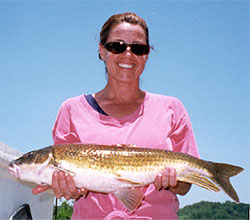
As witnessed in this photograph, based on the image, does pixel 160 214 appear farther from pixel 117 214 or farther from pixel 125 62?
pixel 125 62

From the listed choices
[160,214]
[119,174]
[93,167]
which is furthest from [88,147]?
[160,214]

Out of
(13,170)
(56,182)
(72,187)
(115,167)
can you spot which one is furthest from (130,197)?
(13,170)

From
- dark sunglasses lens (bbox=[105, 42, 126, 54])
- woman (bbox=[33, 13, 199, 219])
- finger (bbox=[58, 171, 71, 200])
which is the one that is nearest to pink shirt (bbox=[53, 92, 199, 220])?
woman (bbox=[33, 13, 199, 219])

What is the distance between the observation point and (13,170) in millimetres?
3447

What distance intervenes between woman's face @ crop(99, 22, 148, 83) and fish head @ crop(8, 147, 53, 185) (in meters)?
1.23

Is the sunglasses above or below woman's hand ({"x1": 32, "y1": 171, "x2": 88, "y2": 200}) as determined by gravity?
above

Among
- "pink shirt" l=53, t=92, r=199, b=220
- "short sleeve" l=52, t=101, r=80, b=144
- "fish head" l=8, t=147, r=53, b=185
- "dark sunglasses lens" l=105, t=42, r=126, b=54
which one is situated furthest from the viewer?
"dark sunglasses lens" l=105, t=42, r=126, b=54

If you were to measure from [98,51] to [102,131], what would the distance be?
137 cm

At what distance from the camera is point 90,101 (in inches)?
155

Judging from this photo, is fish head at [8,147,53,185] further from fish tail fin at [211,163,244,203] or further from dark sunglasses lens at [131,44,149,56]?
fish tail fin at [211,163,244,203]

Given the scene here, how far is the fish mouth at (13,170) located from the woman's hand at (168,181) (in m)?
1.44

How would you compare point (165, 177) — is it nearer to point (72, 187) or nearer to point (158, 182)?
point (158, 182)

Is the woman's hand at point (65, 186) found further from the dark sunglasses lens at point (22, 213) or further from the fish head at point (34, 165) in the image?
the dark sunglasses lens at point (22, 213)

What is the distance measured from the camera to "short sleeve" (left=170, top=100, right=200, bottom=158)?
3654 millimetres
